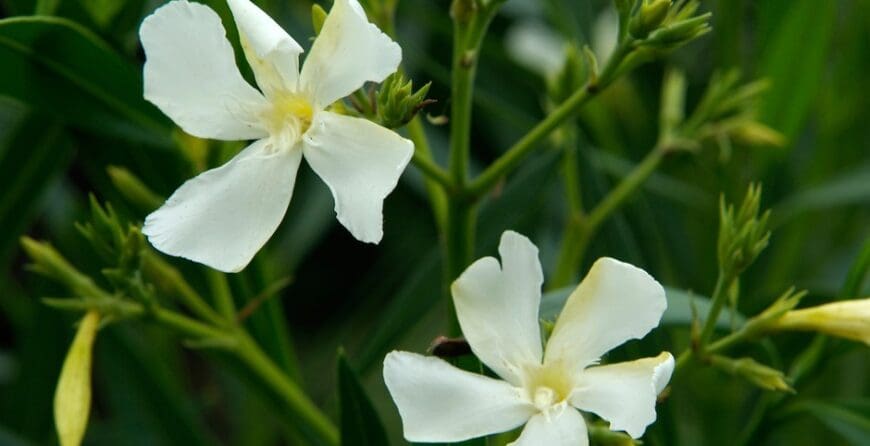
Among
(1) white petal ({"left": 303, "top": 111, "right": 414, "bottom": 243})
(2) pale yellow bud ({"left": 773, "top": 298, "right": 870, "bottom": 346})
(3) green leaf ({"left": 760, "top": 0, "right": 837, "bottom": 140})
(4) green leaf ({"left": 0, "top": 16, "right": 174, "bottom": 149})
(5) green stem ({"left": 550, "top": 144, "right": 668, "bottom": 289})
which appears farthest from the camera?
(3) green leaf ({"left": 760, "top": 0, "right": 837, "bottom": 140})

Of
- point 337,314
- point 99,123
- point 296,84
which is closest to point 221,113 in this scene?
point 296,84

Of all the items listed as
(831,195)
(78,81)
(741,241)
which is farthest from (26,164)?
(831,195)

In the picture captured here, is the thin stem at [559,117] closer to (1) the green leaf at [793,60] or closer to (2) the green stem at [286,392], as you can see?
(2) the green stem at [286,392]

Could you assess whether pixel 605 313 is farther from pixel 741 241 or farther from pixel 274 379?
pixel 274 379

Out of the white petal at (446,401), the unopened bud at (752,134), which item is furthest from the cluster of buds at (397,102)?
the unopened bud at (752,134)

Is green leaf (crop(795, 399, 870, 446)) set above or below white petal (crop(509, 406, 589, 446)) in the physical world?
below

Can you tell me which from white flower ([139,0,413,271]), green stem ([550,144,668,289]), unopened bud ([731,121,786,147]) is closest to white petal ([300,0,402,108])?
white flower ([139,0,413,271])

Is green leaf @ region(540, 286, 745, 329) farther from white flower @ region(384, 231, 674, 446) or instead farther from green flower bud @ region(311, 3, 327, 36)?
green flower bud @ region(311, 3, 327, 36)
